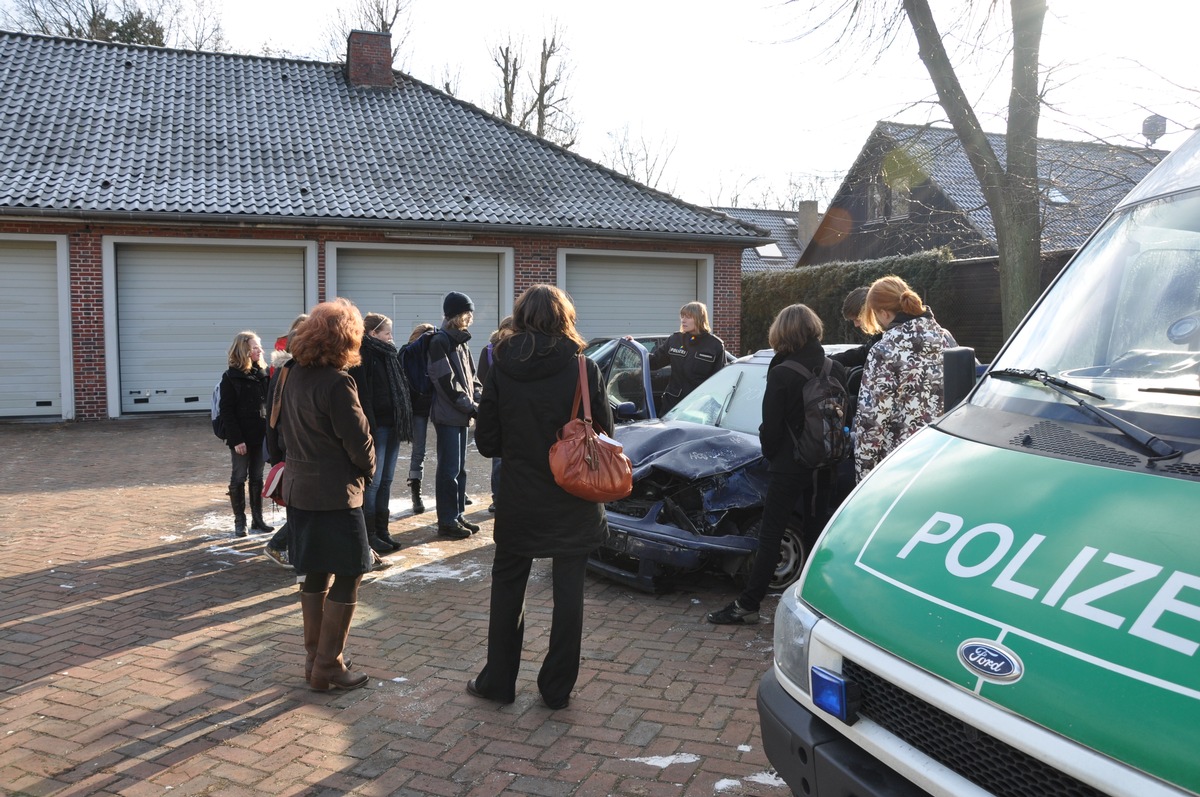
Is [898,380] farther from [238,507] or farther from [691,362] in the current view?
[238,507]

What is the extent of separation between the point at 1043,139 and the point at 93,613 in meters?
11.4

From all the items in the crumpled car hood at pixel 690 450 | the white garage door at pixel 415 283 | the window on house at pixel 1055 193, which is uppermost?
the window on house at pixel 1055 193

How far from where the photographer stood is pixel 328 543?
13.8ft

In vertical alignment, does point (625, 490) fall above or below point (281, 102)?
below

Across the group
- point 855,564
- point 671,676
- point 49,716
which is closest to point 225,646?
point 49,716

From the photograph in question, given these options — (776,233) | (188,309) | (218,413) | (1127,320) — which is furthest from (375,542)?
(776,233)

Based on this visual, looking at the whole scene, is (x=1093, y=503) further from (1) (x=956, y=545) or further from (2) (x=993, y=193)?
(2) (x=993, y=193)

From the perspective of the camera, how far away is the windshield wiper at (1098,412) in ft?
7.18

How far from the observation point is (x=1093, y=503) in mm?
2123

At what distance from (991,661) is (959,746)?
22cm

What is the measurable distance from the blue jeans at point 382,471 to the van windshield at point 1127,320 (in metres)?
4.44

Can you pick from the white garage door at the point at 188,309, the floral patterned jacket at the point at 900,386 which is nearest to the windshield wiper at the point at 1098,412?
the floral patterned jacket at the point at 900,386

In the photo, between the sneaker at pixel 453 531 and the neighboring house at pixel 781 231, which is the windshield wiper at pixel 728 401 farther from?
the neighboring house at pixel 781 231

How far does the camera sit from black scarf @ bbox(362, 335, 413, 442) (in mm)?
6395
